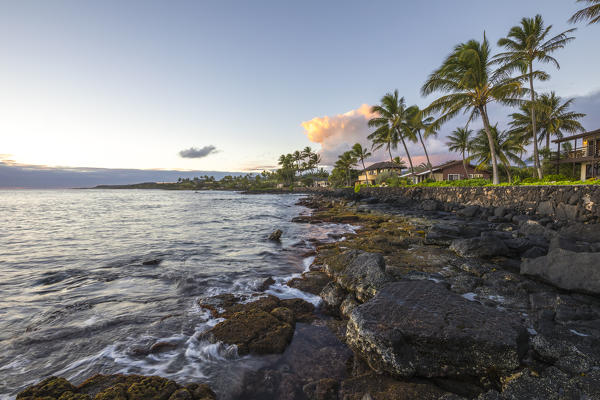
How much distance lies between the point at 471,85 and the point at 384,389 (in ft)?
72.7

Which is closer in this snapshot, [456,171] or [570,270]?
[570,270]

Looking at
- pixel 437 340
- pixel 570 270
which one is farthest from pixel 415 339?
pixel 570 270

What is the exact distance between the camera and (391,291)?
376 centimetres

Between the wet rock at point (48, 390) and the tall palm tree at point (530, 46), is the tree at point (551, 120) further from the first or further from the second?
the wet rock at point (48, 390)

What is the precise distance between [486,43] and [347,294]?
78.2ft

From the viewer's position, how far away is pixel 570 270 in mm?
4641

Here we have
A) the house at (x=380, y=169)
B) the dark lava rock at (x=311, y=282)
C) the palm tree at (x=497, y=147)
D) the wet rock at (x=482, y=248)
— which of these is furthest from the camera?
the house at (x=380, y=169)

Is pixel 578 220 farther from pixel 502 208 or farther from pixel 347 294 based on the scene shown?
pixel 347 294

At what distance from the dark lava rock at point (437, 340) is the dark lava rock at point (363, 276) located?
3.93ft

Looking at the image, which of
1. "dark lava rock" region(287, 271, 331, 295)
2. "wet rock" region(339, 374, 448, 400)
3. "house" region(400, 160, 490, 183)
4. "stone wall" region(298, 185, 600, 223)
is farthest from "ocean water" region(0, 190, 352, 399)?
"house" region(400, 160, 490, 183)

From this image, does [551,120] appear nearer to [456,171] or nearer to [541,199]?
[456,171]

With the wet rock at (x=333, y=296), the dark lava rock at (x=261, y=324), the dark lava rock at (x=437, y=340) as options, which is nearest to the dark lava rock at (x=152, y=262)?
the dark lava rock at (x=261, y=324)

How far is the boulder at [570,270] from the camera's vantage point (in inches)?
172

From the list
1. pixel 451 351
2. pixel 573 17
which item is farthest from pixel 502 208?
pixel 451 351
